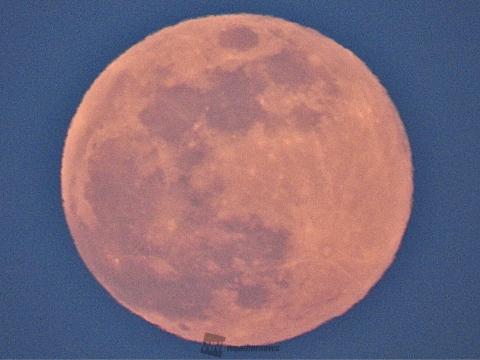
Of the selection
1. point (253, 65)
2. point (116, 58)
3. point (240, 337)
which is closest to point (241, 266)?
point (240, 337)

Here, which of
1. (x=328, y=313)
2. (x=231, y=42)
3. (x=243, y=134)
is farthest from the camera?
(x=328, y=313)

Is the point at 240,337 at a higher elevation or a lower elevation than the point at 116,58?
lower

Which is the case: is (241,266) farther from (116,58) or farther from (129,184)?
(116,58)

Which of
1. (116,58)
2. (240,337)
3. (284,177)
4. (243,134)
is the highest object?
(116,58)

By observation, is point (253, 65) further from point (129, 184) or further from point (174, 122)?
point (129, 184)

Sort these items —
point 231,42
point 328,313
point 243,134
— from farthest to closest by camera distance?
point 328,313
point 231,42
point 243,134

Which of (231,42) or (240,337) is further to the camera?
(240,337)
